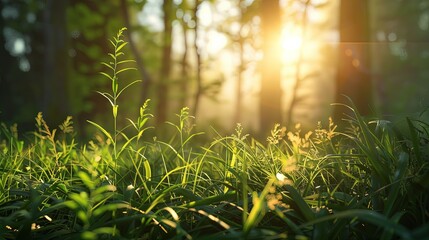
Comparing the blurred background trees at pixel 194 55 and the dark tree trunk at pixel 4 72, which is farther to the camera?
the dark tree trunk at pixel 4 72

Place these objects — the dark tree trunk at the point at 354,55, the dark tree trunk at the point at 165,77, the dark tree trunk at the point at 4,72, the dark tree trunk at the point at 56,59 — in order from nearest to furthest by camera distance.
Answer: the dark tree trunk at the point at 354,55
the dark tree trunk at the point at 56,59
the dark tree trunk at the point at 165,77
the dark tree trunk at the point at 4,72

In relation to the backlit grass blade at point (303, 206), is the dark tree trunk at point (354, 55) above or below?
above

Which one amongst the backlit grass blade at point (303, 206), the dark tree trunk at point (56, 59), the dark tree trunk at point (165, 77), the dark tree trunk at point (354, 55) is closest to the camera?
the backlit grass blade at point (303, 206)

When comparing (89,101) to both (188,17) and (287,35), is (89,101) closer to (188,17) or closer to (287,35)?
(188,17)

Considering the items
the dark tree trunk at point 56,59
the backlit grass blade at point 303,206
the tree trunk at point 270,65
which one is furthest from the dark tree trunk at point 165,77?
the backlit grass blade at point 303,206

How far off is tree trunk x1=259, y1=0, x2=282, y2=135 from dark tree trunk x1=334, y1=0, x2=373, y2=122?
1.28 meters

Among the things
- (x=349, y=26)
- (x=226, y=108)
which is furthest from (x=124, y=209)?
(x=226, y=108)

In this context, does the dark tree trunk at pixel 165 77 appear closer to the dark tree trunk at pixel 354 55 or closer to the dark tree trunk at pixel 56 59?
the dark tree trunk at pixel 56 59

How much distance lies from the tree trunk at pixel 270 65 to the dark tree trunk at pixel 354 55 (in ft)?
4.19

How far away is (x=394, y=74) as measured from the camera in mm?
31875

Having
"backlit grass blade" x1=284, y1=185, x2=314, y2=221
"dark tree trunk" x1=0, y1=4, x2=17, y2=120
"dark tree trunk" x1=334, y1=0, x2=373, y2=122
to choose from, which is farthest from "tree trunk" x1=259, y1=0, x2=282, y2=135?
"dark tree trunk" x1=0, y1=4, x2=17, y2=120

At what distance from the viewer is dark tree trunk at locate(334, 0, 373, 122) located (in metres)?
7.02

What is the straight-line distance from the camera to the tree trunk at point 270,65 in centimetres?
799

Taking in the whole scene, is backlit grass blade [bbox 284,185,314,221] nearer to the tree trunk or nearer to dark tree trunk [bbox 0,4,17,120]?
the tree trunk
